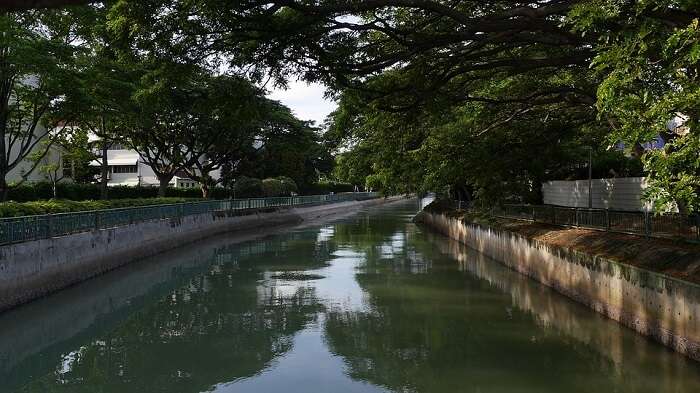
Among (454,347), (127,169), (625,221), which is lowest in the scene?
(454,347)

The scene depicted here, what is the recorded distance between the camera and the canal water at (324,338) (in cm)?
1098

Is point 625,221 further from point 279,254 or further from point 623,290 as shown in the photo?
point 279,254

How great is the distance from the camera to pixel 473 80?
69.5 feet

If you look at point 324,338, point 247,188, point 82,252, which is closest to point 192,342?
point 324,338

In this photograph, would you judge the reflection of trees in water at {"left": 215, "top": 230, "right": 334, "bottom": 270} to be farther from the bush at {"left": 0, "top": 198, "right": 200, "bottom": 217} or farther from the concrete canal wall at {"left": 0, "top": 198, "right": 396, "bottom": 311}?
the bush at {"left": 0, "top": 198, "right": 200, "bottom": 217}

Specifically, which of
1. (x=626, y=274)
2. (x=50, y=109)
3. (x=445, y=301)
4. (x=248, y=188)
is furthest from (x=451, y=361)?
(x=248, y=188)

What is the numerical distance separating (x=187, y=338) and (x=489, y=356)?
740 cm

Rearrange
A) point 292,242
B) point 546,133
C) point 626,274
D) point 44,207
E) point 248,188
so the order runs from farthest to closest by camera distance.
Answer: point 248,188, point 292,242, point 546,133, point 44,207, point 626,274

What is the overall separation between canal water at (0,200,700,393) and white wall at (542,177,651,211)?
4.02 m

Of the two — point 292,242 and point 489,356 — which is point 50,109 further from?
point 489,356

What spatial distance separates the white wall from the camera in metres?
18.2

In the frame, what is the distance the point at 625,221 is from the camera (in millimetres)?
16281

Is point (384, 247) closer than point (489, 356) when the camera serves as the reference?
No

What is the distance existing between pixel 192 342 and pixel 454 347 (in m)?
6.36
